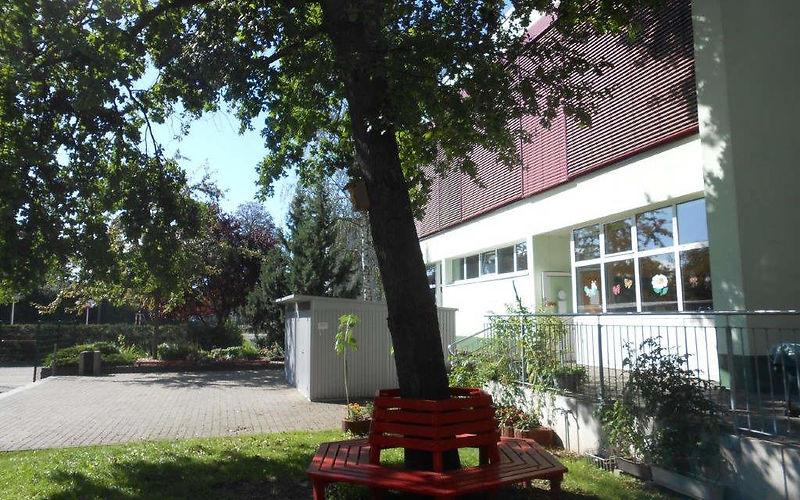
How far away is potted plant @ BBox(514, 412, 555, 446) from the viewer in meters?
8.38

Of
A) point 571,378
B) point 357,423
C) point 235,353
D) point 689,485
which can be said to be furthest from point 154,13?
point 235,353

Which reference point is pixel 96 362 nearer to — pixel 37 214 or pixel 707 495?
pixel 37 214

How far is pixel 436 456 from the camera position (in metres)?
5.29

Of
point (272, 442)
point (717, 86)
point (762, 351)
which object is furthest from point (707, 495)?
point (717, 86)

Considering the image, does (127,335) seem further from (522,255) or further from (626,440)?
(626,440)

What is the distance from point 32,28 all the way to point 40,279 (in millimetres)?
3575

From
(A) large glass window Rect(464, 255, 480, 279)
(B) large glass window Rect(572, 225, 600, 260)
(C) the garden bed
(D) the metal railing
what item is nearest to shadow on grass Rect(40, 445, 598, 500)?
(D) the metal railing

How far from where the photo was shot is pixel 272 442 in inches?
360

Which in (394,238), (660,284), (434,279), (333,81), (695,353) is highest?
(333,81)

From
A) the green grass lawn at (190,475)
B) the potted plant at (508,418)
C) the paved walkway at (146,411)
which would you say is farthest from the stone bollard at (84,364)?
the potted plant at (508,418)

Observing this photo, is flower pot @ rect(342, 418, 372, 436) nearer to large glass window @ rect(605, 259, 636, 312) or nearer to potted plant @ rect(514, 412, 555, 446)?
potted plant @ rect(514, 412, 555, 446)

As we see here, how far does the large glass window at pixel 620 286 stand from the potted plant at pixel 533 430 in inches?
197

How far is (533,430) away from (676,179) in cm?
576

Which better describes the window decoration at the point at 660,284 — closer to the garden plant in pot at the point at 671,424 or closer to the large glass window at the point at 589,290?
the large glass window at the point at 589,290
